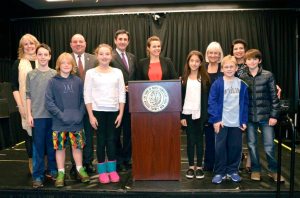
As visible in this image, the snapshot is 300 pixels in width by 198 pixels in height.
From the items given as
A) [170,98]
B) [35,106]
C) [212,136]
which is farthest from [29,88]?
[212,136]

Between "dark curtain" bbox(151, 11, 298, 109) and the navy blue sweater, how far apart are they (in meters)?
4.39

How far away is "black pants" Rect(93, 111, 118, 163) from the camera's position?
9.91 ft

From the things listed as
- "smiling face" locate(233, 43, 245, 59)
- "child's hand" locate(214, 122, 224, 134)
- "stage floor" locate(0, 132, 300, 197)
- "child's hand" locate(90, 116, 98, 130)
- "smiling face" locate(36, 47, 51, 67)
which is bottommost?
"stage floor" locate(0, 132, 300, 197)

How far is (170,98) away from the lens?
2.96m

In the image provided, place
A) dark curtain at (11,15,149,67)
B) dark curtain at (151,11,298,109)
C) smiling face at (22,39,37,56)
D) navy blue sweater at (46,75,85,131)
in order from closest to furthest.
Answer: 1. navy blue sweater at (46,75,85,131)
2. smiling face at (22,39,37,56)
3. dark curtain at (151,11,298,109)
4. dark curtain at (11,15,149,67)

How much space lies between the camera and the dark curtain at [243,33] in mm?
6965

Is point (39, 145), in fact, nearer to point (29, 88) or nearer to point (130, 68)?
point (29, 88)

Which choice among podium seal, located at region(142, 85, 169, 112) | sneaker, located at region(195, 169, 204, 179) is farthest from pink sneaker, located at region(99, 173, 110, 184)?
sneaker, located at region(195, 169, 204, 179)

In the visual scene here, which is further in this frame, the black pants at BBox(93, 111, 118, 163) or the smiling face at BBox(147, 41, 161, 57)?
the smiling face at BBox(147, 41, 161, 57)

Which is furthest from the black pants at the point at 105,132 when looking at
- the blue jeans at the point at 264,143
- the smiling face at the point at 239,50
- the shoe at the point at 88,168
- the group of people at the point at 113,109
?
the smiling face at the point at 239,50

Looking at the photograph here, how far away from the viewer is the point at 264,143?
10.1 feet

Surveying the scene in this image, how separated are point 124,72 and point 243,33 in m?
4.46

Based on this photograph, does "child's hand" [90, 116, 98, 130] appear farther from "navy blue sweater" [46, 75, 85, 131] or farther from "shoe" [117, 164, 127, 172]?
"shoe" [117, 164, 127, 172]

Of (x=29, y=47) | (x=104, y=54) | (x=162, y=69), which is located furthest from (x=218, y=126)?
(x=29, y=47)
